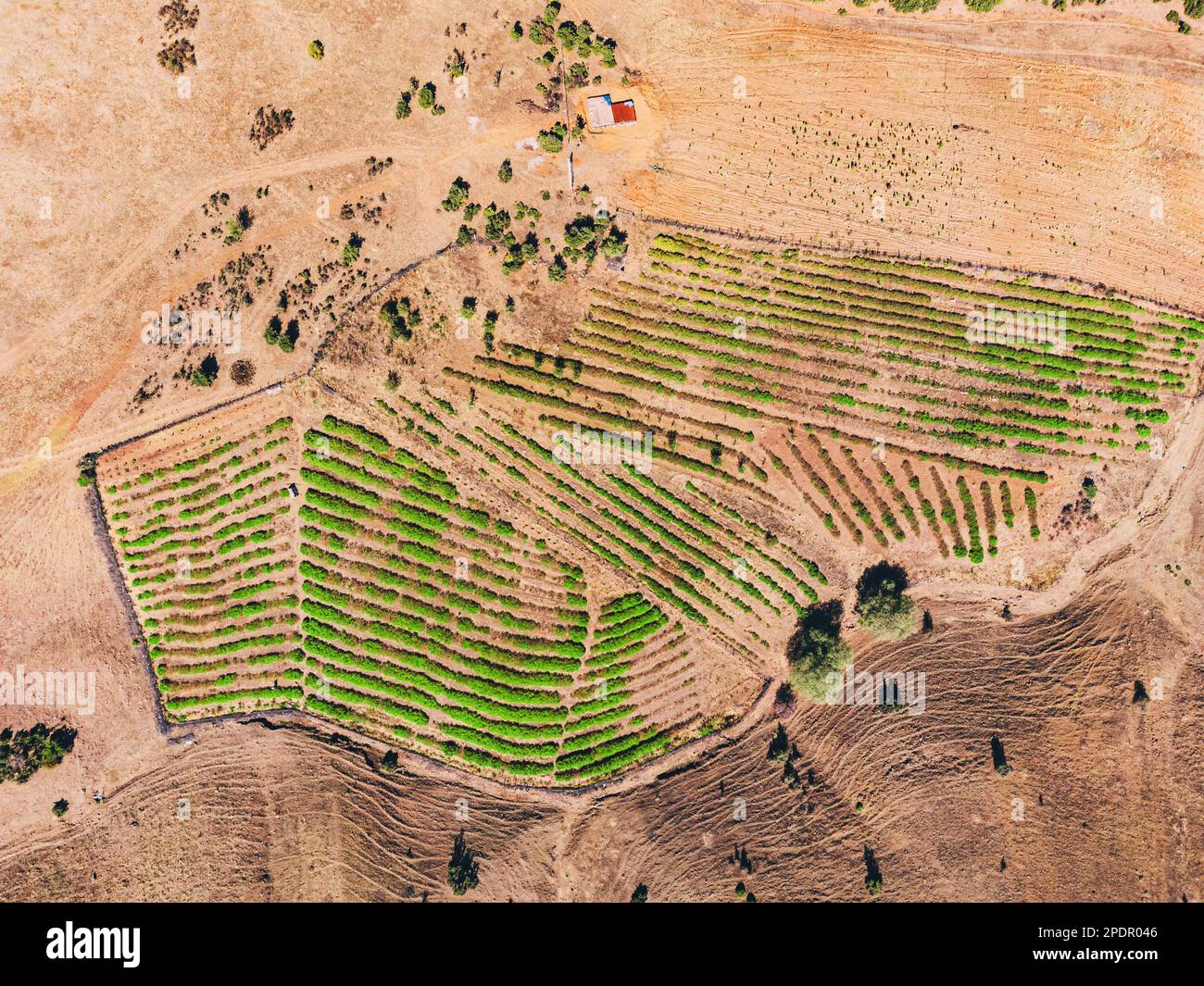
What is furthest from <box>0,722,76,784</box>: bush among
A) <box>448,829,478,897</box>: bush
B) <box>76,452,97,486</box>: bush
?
<box>448,829,478,897</box>: bush

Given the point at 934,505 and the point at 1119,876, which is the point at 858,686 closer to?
the point at 934,505

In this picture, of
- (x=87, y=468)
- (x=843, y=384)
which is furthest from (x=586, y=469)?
(x=87, y=468)

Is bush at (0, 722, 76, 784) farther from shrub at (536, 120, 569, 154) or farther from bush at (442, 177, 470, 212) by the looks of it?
shrub at (536, 120, 569, 154)

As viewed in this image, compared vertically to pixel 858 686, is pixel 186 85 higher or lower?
higher

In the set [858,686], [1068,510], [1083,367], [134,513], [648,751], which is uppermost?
[1083,367]

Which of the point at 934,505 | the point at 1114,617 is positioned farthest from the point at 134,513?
the point at 1114,617

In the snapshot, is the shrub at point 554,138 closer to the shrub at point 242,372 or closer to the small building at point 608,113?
the small building at point 608,113

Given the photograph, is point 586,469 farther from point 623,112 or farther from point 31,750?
point 31,750
